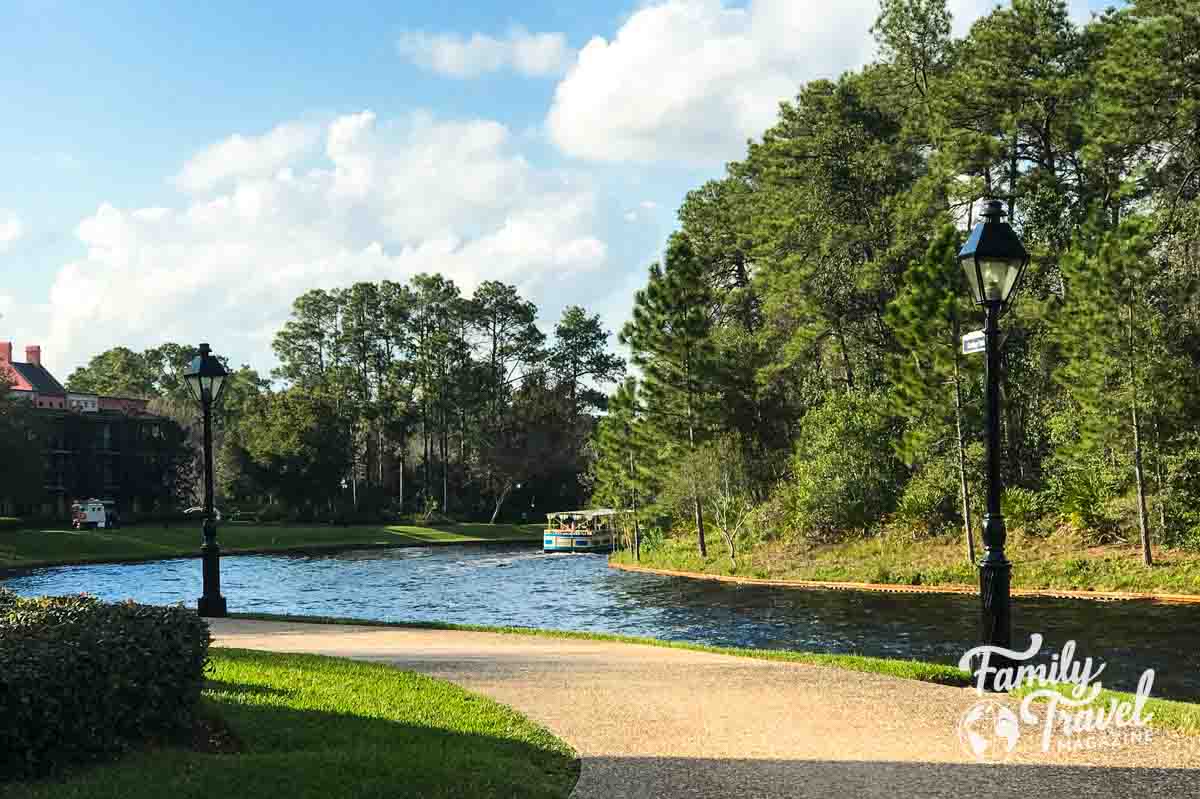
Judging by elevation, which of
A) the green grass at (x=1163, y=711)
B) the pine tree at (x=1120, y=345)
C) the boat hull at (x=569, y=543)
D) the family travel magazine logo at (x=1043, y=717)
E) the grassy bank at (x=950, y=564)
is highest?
the pine tree at (x=1120, y=345)

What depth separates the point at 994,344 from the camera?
10.1 metres

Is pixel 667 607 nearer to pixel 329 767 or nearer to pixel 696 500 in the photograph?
pixel 696 500

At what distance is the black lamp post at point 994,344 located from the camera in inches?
395

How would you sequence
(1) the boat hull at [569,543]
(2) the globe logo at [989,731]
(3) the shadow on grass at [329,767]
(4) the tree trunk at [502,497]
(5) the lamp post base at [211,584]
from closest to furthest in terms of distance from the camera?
(3) the shadow on grass at [329,767] → (2) the globe logo at [989,731] → (5) the lamp post base at [211,584] → (1) the boat hull at [569,543] → (4) the tree trunk at [502,497]

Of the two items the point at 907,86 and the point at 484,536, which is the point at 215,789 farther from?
the point at 484,536

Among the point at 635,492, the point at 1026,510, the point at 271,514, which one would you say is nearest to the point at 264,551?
the point at 271,514

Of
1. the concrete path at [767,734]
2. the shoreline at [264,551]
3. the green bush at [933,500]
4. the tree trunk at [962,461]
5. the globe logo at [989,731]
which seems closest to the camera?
the concrete path at [767,734]

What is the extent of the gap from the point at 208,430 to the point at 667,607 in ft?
45.9

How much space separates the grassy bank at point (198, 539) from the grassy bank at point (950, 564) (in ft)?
87.4

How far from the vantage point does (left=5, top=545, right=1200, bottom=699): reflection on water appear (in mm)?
18922

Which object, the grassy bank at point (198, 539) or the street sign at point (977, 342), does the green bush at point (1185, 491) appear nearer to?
the street sign at point (977, 342)

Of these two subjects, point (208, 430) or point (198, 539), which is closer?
point (208, 430)

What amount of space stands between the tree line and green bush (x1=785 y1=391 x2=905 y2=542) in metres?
35.0

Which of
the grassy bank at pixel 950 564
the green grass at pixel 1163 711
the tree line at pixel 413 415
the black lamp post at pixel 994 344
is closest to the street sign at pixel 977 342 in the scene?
the black lamp post at pixel 994 344
